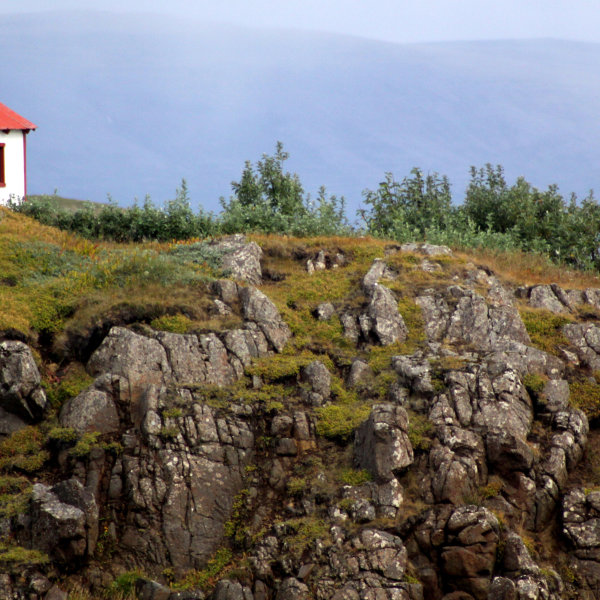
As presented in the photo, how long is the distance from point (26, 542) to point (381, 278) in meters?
14.2

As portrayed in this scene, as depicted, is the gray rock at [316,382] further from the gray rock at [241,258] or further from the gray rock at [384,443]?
the gray rock at [241,258]

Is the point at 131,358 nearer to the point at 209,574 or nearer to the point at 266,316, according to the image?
the point at 266,316

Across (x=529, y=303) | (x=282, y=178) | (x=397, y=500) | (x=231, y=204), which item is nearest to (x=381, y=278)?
(x=529, y=303)

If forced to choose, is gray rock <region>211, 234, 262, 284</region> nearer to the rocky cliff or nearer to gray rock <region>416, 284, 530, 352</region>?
the rocky cliff

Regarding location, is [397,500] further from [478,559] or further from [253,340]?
[253,340]

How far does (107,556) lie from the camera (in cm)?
1678

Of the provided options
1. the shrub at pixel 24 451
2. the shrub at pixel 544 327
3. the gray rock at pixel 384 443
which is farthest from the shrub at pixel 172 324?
the shrub at pixel 544 327

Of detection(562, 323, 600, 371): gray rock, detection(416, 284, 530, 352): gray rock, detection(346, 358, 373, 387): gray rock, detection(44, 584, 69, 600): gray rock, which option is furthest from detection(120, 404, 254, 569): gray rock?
detection(562, 323, 600, 371): gray rock

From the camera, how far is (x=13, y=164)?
4047 cm

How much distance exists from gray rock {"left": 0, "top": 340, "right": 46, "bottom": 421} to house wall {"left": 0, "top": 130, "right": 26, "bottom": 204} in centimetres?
2228

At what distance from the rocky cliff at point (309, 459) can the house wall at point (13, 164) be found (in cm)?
2133

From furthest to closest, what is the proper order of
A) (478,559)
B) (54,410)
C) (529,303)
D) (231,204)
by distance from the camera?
(231,204) → (529,303) → (54,410) → (478,559)

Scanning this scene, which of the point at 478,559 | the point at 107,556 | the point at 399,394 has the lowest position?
the point at 107,556

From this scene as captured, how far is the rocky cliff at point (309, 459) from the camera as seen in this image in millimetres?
15875
